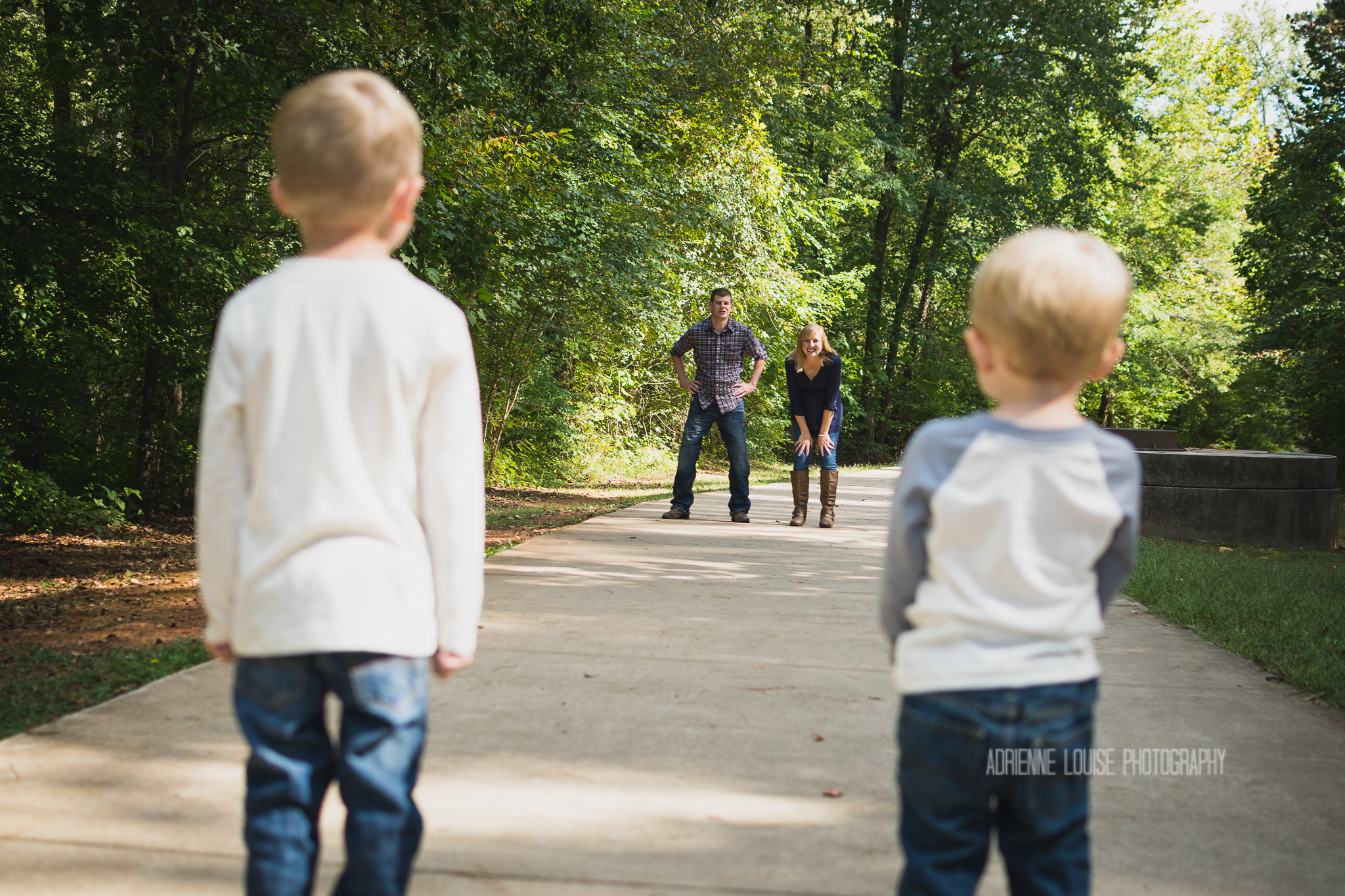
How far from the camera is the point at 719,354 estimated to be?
9.87m

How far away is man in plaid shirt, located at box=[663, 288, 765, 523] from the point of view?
32.2ft

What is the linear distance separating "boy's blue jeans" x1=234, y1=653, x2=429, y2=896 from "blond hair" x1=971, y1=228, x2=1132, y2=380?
1.26 m

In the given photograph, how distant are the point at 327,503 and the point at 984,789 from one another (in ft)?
4.18

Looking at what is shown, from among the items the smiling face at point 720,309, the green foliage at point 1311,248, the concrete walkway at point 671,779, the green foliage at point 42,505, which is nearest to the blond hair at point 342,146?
the concrete walkway at point 671,779

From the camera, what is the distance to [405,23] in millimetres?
8336

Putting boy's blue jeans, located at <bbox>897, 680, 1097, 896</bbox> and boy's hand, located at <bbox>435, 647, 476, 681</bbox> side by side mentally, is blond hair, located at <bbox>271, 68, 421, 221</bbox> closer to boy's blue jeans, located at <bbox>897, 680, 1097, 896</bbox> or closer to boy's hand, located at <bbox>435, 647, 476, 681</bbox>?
boy's hand, located at <bbox>435, 647, 476, 681</bbox>

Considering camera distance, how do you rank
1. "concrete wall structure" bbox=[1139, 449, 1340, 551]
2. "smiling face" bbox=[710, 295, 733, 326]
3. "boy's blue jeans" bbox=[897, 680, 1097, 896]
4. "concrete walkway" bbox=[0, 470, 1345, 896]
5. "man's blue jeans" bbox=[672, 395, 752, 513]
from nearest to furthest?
"boy's blue jeans" bbox=[897, 680, 1097, 896]
"concrete walkway" bbox=[0, 470, 1345, 896]
"smiling face" bbox=[710, 295, 733, 326]
"man's blue jeans" bbox=[672, 395, 752, 513]
"concrete wall structure" bbox=[1139, 449, 1340, 551]

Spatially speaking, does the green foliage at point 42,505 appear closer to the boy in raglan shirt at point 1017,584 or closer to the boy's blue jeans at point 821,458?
the boy's blue jeans at point 821,458

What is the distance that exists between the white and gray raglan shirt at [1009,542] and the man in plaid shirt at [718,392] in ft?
25.6

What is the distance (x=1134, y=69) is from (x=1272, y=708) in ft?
89.3

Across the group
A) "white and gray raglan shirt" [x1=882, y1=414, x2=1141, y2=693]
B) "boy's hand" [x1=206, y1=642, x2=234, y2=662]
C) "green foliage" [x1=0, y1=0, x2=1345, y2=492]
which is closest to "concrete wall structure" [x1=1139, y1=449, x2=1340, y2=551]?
"green foliage" [x1=0, y1=0, x2=1345, y2=492]

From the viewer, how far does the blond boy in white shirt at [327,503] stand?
1915 mm

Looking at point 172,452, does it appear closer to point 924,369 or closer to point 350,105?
point 350,105

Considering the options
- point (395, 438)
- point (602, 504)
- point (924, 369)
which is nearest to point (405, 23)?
point (602, 504)
